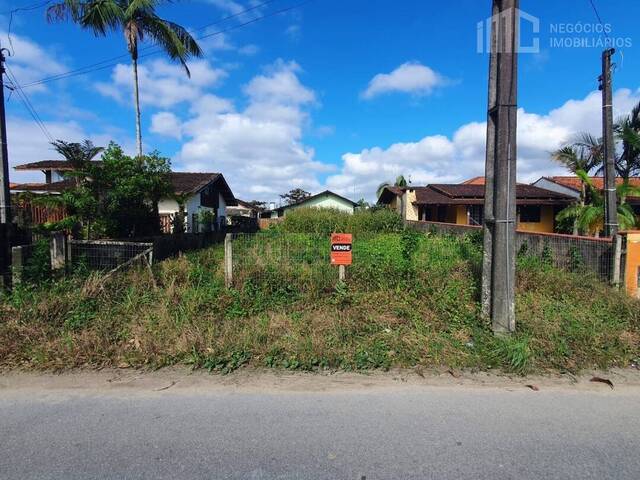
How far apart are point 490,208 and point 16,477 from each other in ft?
16.3

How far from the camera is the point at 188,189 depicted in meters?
19.7

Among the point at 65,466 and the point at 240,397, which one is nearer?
the point at 65,466

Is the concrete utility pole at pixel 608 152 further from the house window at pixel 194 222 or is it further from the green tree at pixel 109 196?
the house window at pixel 194 222

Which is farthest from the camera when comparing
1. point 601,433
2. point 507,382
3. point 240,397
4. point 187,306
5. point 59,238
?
point 59,238

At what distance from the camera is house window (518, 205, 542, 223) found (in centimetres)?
2048

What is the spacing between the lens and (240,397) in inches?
122

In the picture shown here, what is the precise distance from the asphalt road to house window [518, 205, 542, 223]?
19798mm

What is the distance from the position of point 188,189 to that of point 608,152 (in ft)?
59.9

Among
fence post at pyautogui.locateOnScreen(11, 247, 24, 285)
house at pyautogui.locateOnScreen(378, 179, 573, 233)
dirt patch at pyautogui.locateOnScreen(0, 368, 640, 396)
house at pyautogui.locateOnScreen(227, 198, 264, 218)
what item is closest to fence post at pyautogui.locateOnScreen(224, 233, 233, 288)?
dirt patch at pyautogui.locateOnScreen(0, 368, 640, 396)

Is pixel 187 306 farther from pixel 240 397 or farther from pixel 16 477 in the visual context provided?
pixel 16 477

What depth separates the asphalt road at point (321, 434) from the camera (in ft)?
7.16

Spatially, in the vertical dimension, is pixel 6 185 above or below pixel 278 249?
above

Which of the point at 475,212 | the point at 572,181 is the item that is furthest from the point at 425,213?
the point at 572,181

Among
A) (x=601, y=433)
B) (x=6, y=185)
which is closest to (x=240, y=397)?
(x=601, y=433)
